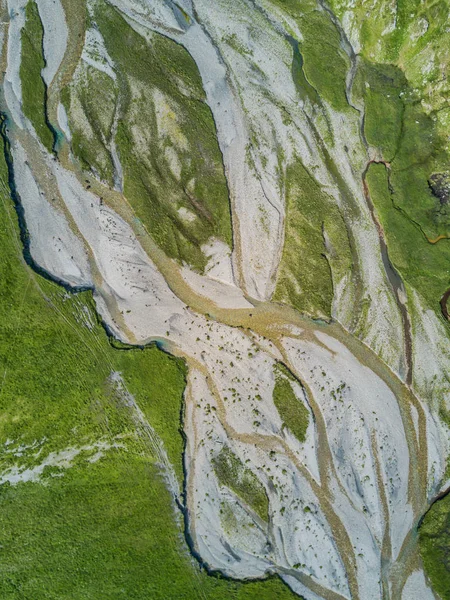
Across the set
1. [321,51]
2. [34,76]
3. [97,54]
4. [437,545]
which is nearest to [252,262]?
[321,51]

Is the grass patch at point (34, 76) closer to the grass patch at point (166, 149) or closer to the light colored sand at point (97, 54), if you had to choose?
the light colored sand at point (97, 54)

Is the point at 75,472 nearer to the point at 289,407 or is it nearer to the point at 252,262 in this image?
the point at 289,407

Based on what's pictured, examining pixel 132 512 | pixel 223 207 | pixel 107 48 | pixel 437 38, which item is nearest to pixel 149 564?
pixel 132 512

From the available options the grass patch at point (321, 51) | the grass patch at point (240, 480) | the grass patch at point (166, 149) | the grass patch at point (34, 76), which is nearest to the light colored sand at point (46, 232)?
the grass patch at point (34, 76)

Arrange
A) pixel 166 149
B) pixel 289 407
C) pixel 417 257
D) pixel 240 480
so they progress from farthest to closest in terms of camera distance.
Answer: pixel 417 257
pixel 166 149
pixel 289 407
pixel 240 480

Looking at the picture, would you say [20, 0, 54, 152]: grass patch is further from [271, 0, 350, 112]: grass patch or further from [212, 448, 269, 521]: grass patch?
[212, 448, 269, 521]: grass patch

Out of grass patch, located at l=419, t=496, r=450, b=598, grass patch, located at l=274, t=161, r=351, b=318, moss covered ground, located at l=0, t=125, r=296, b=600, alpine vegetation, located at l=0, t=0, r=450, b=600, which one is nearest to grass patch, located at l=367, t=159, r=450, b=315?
alpine vegetation, located at l=0, t=0, r=450, b=600
